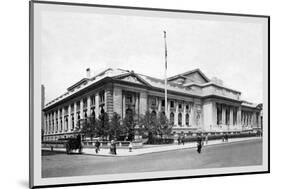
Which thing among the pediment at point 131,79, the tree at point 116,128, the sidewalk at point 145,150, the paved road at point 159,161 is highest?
the pediment at point 131,79

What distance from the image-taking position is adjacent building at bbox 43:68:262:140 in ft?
18.2

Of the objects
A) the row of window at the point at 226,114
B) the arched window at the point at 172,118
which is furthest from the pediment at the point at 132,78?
the row of window at the point at 226,114

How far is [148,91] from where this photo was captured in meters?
5.96

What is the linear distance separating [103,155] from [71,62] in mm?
1219

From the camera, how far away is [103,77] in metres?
5.67

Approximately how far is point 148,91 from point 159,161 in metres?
0.93

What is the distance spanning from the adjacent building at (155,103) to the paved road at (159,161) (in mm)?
273

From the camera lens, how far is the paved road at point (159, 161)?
17.8ft

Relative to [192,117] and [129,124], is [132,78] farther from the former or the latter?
[192,117]

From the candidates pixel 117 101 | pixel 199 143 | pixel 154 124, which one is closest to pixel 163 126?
pixel 154 124

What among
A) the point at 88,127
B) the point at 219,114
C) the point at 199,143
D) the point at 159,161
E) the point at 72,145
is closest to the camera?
the point at 72,145

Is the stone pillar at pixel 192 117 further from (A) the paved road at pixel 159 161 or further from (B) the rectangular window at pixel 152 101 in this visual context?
(B) the rectangular window at pixel 152 101

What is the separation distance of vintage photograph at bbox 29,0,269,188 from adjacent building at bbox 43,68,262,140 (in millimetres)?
14

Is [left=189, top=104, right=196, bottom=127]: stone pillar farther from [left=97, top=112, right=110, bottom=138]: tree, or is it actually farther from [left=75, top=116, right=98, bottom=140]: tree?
[left=75, top=116, right=98, bottom=140]: tree
